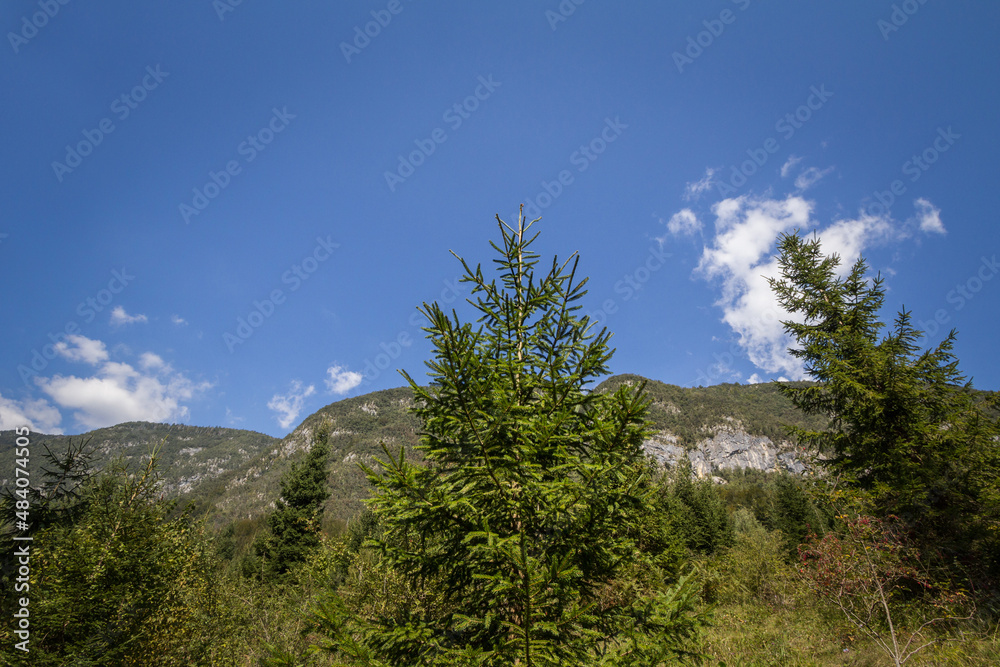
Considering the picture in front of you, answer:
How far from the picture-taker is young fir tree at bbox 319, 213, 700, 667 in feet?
11.3

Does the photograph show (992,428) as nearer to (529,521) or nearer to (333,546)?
(529,521)

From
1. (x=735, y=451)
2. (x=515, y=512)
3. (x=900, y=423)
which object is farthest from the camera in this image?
(x=735, y=451)

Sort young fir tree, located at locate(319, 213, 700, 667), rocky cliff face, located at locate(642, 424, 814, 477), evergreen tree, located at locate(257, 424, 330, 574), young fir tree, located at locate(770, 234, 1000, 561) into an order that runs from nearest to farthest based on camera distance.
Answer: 1. young fir tree, located at locate(319, 213, 700, 667)
2. young fir tree, located at locate(770, 234, 1000, 561)
3. evergreen tree, located at locate(257, 424, 330, 574)
4. rocky cliff face, located at locate(642, 424, 814, 477)

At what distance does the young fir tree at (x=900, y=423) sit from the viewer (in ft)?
31.3

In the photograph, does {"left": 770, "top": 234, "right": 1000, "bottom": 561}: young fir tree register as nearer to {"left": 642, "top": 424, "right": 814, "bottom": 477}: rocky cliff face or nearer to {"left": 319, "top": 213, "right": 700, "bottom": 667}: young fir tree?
{"left": 319, "top": 213, "right": 700, "bottom": 667}: young fir tree

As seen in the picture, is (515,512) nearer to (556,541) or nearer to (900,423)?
(556,541)

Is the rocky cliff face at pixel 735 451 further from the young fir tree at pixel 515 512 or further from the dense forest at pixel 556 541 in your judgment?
the young fir tree at pixel 515 512

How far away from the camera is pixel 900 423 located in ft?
35.4

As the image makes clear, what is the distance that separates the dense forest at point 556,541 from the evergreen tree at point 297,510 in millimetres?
9902

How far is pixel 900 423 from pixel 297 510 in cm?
3093

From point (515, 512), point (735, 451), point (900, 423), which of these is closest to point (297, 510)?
point (515, 512)

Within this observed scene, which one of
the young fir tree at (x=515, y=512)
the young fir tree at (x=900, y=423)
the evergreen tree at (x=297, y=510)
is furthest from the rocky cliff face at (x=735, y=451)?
the young fir tree at (x=515, y=512)

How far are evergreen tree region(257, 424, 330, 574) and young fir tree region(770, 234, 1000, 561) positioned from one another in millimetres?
26737

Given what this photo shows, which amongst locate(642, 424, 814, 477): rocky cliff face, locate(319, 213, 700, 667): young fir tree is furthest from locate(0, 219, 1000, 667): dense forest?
locate(642, 424, 814, 477): rocky cliff face
